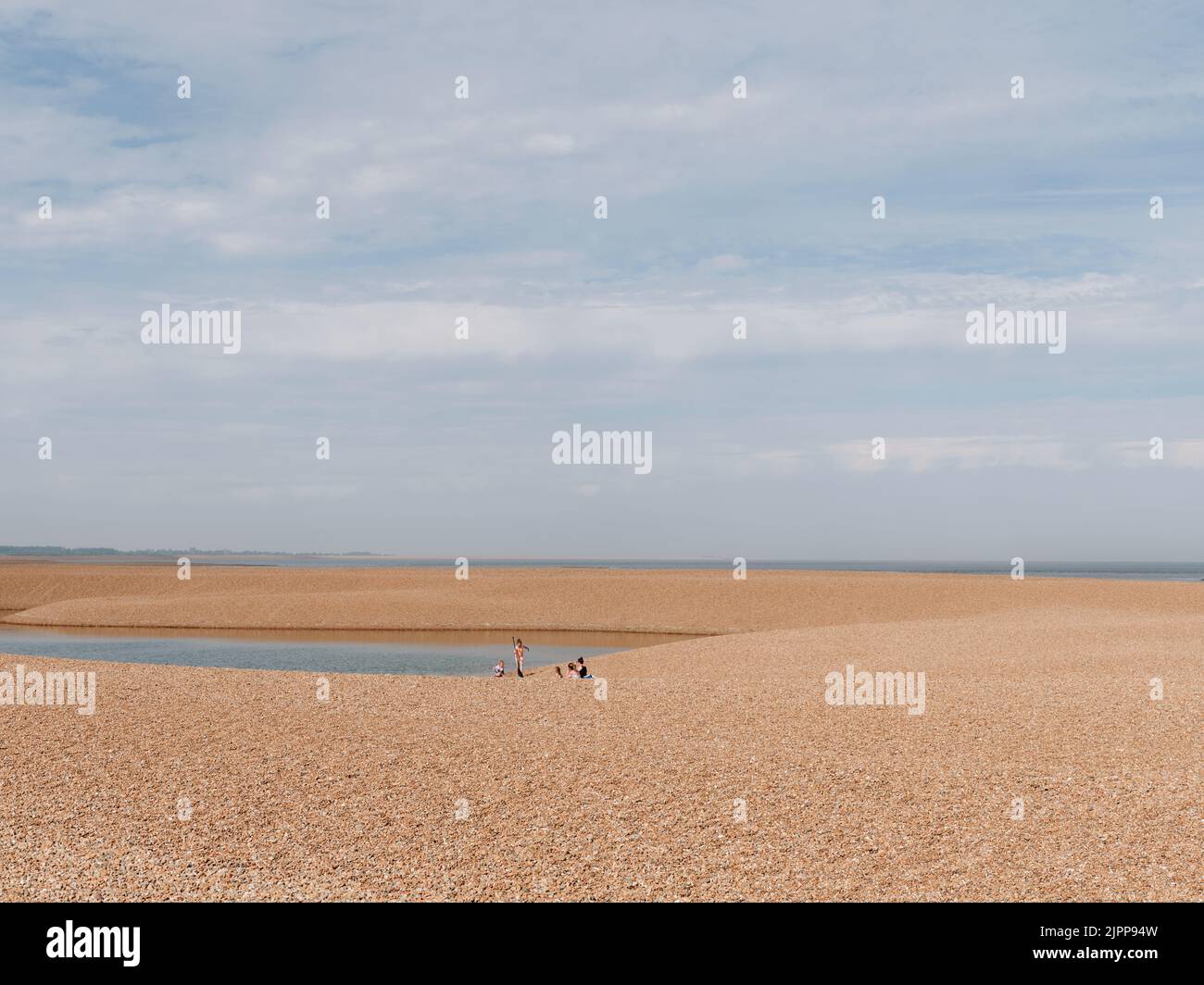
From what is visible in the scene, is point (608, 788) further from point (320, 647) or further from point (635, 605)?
point (635, 605)

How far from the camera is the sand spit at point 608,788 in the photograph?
9.77 meters

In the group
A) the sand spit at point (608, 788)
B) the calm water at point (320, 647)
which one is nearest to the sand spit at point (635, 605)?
the calm water at point (320, 647)

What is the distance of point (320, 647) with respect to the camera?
36.6 meters

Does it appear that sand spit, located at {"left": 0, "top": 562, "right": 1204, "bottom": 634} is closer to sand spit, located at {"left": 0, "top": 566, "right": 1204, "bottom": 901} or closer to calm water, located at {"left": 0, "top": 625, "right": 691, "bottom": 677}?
calm water, located at {"left": 0, "top": 625, "right": 691, "bottom": 677}

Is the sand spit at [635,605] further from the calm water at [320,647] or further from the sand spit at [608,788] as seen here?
the sand spit at [608,788]

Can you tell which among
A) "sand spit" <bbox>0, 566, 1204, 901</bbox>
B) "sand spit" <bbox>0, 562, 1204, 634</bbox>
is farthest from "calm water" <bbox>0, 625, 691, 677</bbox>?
"sand spit" <bbox>0, 566, 1204, 901</bbox>

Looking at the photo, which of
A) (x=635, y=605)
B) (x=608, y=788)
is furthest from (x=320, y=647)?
(x=608, y=788)

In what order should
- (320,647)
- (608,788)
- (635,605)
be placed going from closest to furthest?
(608,788)
(320,647)
(635,605)

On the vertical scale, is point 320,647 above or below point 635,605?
below

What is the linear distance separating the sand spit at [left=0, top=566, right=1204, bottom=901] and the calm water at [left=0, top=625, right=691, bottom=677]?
28.8 feet

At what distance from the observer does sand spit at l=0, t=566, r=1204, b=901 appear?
9.77 m

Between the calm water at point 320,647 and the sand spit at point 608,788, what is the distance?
878cm

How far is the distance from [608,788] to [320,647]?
86.3 feet
